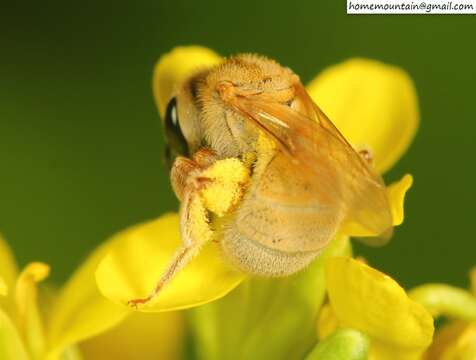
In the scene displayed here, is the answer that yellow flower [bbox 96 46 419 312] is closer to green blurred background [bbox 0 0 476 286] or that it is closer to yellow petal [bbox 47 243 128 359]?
yellow petal [bbox 47 243 128 359]

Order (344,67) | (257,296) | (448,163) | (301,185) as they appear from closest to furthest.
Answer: (301,185), (257,296), (344,67), (448,163)

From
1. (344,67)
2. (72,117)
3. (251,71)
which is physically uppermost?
(251,71)

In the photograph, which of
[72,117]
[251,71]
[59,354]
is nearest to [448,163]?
[72,117]

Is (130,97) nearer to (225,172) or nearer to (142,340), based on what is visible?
(142,340)

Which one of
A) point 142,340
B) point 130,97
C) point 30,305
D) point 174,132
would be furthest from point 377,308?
point 130,97

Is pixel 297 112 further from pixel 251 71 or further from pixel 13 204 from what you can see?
pixel 13 204

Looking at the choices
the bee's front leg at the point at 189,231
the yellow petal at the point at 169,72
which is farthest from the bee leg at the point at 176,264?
the yellow petal at the point at 169,72

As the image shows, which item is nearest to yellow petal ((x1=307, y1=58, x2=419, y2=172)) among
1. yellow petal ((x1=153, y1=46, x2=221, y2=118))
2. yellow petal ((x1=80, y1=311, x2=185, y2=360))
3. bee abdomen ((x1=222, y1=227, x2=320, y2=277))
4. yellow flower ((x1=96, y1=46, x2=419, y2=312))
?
yellow flower ((x1=96, y1=46, x2=419, y2=312))
